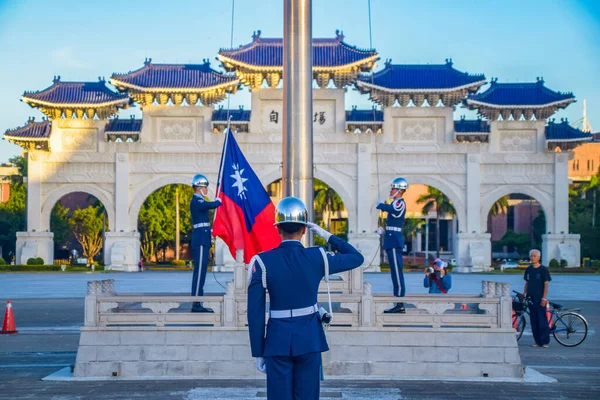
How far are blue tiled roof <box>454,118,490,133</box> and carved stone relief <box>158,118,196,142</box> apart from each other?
1246 cm

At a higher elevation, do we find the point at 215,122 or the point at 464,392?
the point at 215,122

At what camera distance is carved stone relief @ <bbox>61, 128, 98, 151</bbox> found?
131ft

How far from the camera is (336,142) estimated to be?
129 feet

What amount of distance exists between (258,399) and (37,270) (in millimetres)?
32811

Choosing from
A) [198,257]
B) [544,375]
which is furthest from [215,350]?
[544,375]

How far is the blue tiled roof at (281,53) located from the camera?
128ft

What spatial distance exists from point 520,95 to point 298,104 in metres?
31.5

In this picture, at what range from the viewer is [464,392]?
8484mm

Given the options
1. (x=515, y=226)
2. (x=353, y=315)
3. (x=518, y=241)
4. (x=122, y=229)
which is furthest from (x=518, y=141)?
(x=353, y=315)

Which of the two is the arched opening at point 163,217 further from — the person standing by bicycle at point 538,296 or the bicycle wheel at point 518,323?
the person standing by bicycle at point 538,296

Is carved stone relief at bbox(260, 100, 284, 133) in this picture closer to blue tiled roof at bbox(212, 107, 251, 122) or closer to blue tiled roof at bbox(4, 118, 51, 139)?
blue tiled roof at bbox(212, 107, 251, 122)

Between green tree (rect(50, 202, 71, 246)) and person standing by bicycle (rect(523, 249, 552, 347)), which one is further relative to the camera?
green tree (rect(50, 202, 71, 246))

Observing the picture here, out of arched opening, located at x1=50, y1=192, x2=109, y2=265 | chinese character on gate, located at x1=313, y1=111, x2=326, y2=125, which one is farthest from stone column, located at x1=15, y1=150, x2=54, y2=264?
chinese character on gate, located at x1=313, y1=111, x2=326, y2=125

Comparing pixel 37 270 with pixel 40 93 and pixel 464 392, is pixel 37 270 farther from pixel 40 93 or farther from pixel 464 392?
pixel 464 392
